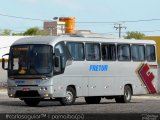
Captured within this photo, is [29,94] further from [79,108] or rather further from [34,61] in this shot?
[79,108]

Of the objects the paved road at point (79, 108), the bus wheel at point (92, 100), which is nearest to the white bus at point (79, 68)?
the bus wheel at point (92, 100)

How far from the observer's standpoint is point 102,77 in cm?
3328

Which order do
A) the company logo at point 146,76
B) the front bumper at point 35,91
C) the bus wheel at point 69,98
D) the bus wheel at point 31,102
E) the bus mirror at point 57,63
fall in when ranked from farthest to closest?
the company logo at point 146,76, the bus wheel at point 31,102, the bus wheel at point 69,98, the bus mirror at point 57,63, the front bumper at point 35,91

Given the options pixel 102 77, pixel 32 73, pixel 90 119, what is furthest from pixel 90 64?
pixel 90 119

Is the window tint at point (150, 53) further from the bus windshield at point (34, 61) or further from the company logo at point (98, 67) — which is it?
the bus windshield at point (34, 61)

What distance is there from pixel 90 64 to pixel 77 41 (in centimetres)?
135

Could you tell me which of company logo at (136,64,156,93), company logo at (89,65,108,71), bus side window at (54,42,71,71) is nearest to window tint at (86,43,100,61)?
company logo at (89,65,108,71)

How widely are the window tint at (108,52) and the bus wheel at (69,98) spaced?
278 cm

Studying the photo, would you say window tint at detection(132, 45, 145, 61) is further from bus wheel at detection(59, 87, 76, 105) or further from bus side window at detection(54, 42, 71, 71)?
bus side window at detection(54, 42, 71, 71)

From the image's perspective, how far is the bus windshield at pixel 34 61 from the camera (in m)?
29.8

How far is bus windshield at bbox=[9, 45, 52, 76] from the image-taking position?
29797mm

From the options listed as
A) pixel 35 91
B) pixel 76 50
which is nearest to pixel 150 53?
pixel 76 50

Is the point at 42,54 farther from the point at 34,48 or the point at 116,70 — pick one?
the point at 116,70

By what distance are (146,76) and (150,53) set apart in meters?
1.31
